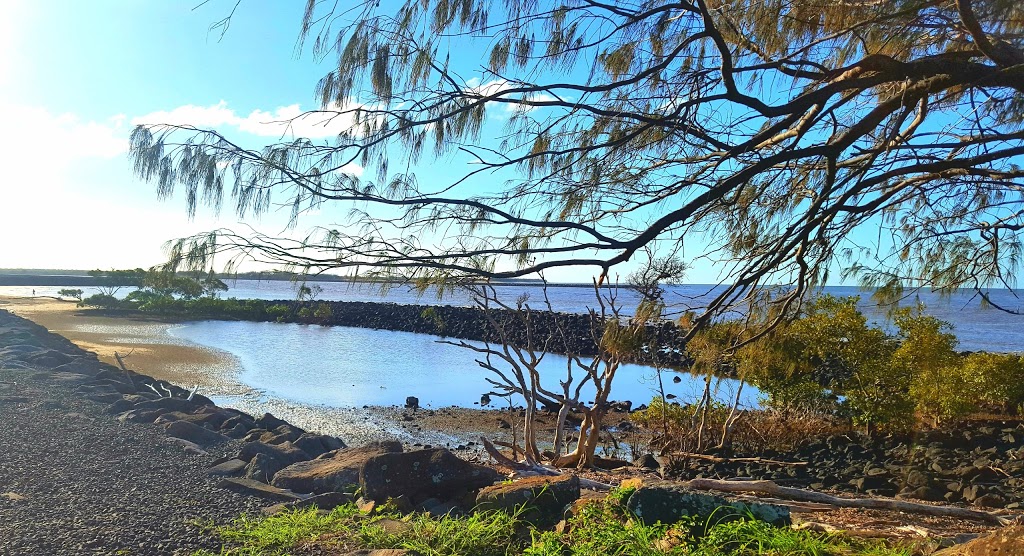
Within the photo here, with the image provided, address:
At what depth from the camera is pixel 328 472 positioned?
6.41m

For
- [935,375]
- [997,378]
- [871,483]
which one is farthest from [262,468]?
[997,378]

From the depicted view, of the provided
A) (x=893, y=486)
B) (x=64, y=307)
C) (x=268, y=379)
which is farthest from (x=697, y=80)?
(x=64, y=307)

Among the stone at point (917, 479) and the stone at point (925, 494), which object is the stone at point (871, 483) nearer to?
the stone at point (917, 479)

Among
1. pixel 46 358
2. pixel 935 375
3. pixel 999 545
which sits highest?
pixel 935 375

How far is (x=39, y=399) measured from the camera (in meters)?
9.60

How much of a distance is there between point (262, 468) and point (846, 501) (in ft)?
17.0

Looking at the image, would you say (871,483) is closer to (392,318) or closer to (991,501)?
(991,501)

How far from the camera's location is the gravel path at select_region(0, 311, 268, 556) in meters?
4.53

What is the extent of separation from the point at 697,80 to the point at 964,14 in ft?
4.26

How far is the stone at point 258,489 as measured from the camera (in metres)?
5.97

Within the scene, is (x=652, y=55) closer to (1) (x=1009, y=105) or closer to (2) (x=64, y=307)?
(1) (x=1009, y=105)

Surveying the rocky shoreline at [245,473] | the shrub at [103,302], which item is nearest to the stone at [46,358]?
the rocky shoreline at [245,473]

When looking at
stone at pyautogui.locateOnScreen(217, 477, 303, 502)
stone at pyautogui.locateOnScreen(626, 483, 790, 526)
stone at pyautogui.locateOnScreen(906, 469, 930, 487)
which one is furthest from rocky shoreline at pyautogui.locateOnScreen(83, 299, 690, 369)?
stone at pyautogui.locateOnScreen(626, 483, 790, 526)

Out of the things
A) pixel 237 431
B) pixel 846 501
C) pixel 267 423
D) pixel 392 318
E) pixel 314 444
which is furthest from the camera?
pixel 392 318
